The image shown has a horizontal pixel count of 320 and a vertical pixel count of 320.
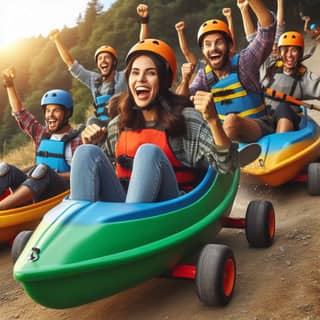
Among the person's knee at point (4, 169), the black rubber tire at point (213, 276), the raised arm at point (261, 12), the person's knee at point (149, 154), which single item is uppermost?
the raised arm at point (261, 12)

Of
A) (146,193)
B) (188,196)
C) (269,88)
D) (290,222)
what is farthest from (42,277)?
(269,88)

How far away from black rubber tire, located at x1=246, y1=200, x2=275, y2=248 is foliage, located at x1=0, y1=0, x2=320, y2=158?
45.7 feet

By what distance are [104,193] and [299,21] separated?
17.6 metres

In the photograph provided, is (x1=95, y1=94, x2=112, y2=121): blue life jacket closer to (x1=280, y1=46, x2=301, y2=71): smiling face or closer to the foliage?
(x1=280, y1=46, x2=301, y2=71): smiling face

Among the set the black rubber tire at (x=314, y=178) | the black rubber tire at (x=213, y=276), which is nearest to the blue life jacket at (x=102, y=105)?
the black rubber tire at (x=314, y=178)

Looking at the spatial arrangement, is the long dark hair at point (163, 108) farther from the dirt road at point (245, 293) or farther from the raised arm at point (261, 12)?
the raised arm at point (261, 12)

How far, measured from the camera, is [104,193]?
2727mm

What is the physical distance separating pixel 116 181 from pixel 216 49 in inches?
86.3

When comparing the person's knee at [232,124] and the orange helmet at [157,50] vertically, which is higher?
the orange helmet at [157,50]

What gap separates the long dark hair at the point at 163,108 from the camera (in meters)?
2.97

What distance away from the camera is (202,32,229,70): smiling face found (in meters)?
4.47

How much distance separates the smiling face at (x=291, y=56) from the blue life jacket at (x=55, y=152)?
2246 mm

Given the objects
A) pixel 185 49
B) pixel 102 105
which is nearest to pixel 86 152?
pixel 185 49

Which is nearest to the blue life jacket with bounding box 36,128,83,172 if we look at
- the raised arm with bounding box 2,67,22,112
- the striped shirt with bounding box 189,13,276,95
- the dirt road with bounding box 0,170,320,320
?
the raised arm with bounding box 2,67,22,112
